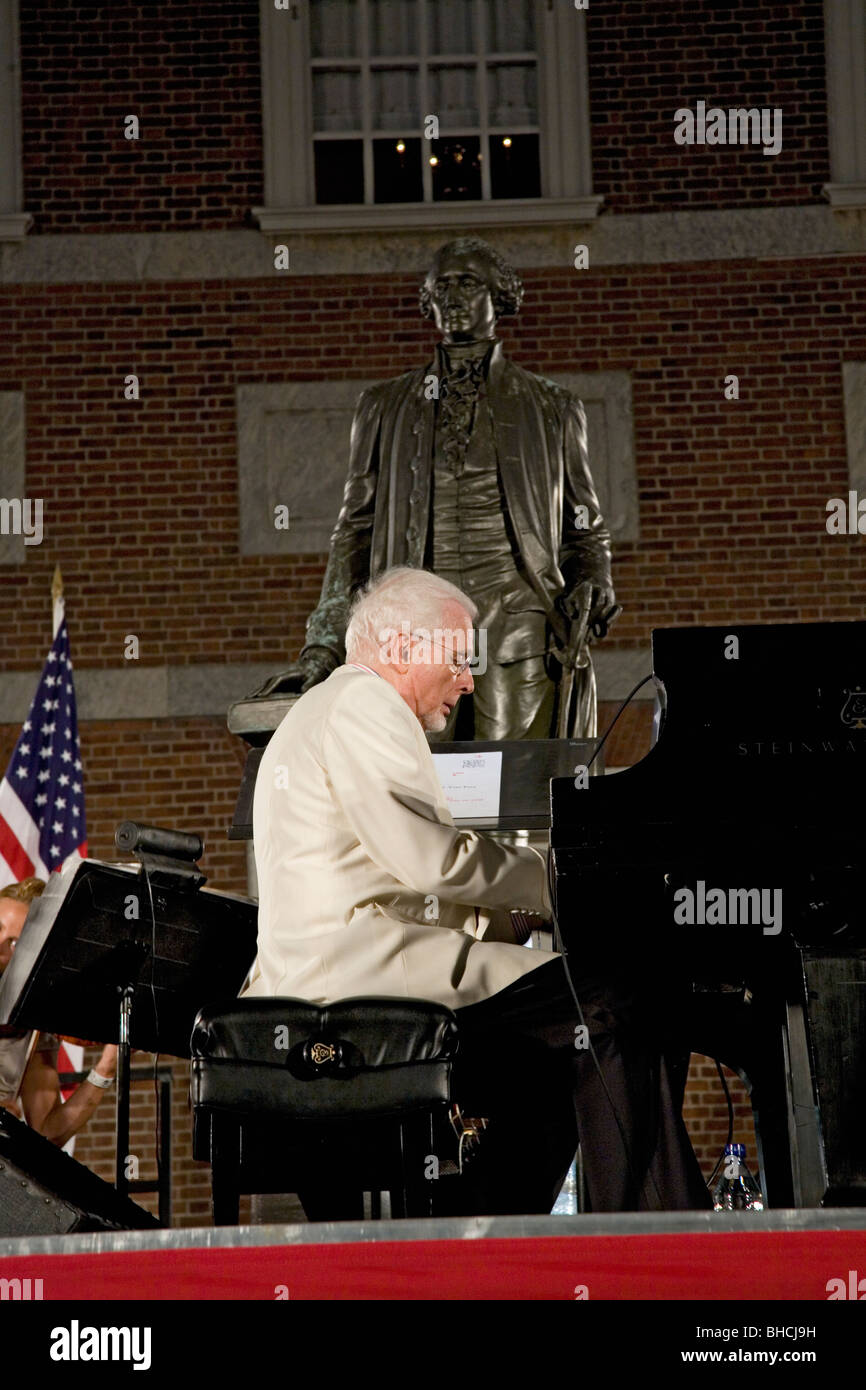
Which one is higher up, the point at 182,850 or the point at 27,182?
the point at 27,182

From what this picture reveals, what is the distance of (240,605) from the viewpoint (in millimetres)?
8320

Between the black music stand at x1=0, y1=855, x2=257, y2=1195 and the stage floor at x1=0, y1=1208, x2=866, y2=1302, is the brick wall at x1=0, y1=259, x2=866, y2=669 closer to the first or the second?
the black music stand at x1=0, y1=855, x2=257, y2=1195

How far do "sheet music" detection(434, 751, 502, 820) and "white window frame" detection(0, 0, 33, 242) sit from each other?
5115mm

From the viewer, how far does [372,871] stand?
3322mm

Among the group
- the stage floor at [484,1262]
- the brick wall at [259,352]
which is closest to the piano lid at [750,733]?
the stage floor at [484,1262]

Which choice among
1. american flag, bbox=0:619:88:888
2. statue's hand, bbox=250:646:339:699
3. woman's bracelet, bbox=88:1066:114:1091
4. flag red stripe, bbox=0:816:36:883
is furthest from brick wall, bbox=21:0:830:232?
woman's bracelet, bbox=88:1066:114:1091

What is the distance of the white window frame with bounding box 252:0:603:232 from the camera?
8508 mm

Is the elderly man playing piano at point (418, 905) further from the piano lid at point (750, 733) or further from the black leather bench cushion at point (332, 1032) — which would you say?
the piano lid at point (750, 733)

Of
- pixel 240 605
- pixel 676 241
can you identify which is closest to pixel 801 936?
pixel 240 605

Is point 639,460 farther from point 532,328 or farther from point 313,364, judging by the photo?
point 313,364

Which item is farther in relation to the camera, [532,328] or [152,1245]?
[532,328]

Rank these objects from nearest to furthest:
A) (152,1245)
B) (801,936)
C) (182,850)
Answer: (152,1245), (801,936), (182,850)

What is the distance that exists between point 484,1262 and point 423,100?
293 inches
